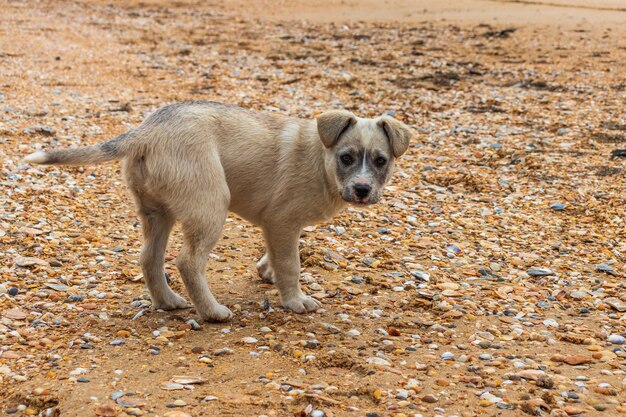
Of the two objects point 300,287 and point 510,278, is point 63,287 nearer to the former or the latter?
point 300,287

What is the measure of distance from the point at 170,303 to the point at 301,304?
0.99m

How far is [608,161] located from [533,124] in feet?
5.78

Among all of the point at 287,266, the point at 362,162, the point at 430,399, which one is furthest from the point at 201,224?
the point at 430,399

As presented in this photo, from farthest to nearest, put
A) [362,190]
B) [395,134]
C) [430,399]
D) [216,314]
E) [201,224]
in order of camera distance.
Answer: [395,134], [216,314], [362,190], [201,224], [430,399]

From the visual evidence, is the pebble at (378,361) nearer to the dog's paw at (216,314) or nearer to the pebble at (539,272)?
the dog's paw at (216,314)

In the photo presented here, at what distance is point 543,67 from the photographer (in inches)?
589

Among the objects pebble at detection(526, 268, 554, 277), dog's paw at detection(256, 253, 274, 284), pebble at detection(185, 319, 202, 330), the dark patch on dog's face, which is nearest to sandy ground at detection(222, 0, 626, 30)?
pebble at detection(526, 268, 554, 277)

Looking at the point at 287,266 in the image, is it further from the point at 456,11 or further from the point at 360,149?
the point at 456,11

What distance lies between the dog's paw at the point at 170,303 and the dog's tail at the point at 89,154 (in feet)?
3.76

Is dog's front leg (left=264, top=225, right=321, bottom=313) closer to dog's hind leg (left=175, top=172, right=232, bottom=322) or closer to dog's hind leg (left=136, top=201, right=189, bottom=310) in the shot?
dog's hind leg (left=175, top=172, right=232, bottom=322)

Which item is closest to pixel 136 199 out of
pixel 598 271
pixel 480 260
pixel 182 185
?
pixel 182 185

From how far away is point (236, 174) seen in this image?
225 inches

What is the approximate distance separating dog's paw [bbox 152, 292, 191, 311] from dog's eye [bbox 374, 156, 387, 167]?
5.95 feet

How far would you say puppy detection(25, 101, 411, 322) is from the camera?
5332 mm
